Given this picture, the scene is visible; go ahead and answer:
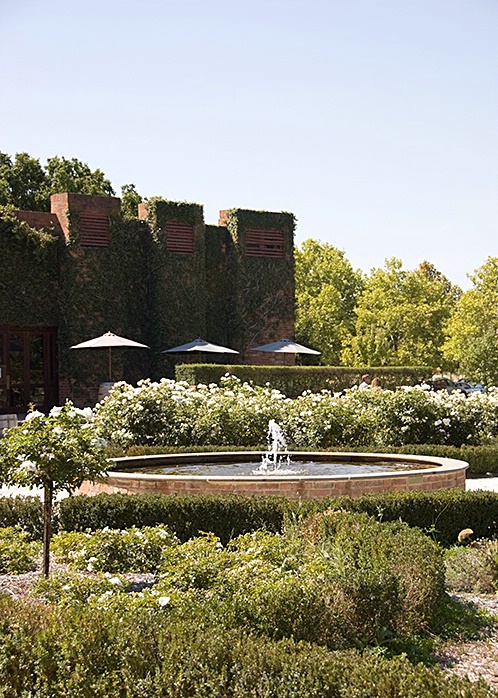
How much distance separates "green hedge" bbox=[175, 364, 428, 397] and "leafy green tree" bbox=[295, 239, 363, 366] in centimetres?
1267

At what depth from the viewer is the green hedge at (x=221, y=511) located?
8930 millimetres

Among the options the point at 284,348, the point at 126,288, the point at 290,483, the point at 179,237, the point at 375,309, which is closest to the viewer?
the point at 290,483

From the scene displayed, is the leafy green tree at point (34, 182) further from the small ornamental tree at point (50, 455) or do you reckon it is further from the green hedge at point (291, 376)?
the small ornamental tree at point (50, 455)

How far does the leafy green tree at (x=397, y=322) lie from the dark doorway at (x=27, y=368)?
15532mm

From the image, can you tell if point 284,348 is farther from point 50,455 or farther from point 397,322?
point 50,455

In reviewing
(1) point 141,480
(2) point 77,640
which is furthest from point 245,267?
A: (2) point 77,640

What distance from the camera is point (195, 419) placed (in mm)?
15836

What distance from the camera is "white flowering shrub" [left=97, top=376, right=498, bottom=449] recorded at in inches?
615

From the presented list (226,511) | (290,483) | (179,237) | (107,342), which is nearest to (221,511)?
(226,511)

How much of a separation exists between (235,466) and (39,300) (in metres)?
16.3

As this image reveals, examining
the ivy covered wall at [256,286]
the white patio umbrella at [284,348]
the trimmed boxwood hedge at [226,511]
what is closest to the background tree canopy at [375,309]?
the ivy covered wall at [256,286]

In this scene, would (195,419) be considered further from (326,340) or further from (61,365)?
(326,340)

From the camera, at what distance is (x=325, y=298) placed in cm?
4288

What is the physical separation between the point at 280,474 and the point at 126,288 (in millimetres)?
18921
